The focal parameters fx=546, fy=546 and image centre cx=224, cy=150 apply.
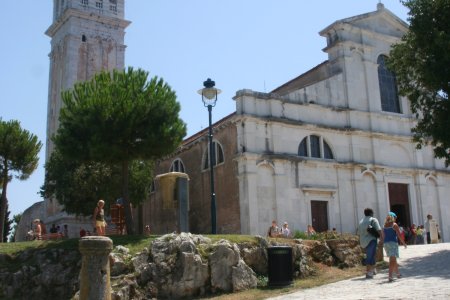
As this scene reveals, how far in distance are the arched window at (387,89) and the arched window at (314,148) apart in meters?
6.33

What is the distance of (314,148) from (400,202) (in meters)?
6.80

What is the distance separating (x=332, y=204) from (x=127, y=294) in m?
18.1

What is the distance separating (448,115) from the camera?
70.5 ft

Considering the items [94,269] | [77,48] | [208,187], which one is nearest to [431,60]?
[208,187]

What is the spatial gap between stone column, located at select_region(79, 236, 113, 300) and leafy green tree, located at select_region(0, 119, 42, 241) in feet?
66.5

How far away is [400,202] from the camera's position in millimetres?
33250

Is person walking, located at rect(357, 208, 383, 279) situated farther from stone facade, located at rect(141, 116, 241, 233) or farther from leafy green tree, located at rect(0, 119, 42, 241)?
leafy green tree, located at rect(0, 119, 42, 241)

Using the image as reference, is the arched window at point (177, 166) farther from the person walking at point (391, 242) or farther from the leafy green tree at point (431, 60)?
the person walking at point (391, 242)

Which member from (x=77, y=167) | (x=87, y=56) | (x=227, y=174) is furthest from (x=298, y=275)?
(x=87, y=56)

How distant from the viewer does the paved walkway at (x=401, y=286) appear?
37.4 feet

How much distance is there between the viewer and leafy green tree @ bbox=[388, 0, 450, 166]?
68.0 ft

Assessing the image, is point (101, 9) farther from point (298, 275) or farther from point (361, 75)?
point (298, 275)

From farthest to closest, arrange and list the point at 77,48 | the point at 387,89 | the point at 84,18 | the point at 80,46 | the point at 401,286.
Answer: the point at 84,18 → the point at 80,46 → the point at 77,48 → the point at 387,89 → the point at 401,286

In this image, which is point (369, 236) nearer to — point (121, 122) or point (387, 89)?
point (121, 122)
